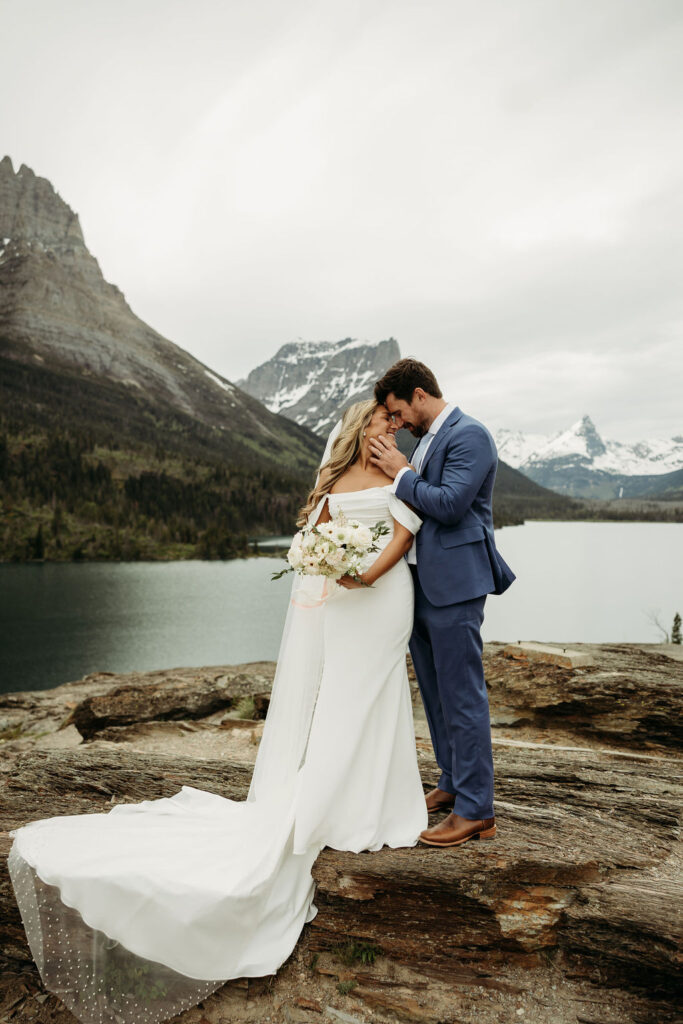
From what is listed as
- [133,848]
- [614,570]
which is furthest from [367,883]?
[614,570]

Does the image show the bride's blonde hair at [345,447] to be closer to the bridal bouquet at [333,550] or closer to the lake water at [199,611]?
the bridal bouquet at [333,550]

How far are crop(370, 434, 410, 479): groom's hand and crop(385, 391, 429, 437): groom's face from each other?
0.47 feet

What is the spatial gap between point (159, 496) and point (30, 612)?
6053cm

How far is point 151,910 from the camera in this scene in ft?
10.2

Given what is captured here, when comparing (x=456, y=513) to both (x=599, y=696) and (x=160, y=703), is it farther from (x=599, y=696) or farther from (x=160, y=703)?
(x=160, y=703)

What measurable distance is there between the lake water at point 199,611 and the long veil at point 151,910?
25.8 m

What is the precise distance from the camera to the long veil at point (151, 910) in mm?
3088

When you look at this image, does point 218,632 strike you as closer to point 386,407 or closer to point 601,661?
point 601,661

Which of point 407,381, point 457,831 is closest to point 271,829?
point 457,831

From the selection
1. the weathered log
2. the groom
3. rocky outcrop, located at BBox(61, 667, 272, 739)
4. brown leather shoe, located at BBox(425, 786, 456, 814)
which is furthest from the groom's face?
rocky outcrop, located at BBox(61, 667, 272, 739)

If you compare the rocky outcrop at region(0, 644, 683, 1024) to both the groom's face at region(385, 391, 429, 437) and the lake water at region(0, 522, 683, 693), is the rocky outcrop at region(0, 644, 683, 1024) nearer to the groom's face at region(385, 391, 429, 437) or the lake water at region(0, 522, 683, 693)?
the groom's face at region(385, 391, 429, 437)

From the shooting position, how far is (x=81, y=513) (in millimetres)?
92750

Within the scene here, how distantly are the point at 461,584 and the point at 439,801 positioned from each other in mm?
1497

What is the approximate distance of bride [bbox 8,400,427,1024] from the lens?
122 inches
